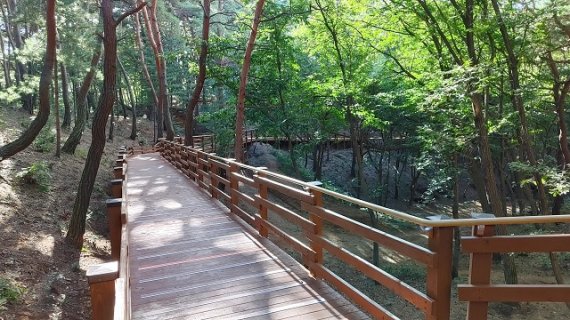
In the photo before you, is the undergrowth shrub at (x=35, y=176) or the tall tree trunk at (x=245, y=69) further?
the tall tree trunk at (x=245, y=69)

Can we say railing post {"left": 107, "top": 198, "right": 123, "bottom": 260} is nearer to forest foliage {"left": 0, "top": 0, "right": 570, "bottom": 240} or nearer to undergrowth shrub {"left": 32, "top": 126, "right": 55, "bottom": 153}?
forest foliage {"left": 0, "top": 0, "right": 570, "bottom": 240}

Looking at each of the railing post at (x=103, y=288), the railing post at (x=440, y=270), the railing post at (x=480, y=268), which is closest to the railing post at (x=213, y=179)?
the railing post at (x=440, y=270)

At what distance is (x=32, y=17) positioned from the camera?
11.2m

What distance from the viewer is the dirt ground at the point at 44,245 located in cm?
629

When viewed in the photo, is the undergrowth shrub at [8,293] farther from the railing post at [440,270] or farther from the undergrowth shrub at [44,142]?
the undergrowth shrub at [44,142]

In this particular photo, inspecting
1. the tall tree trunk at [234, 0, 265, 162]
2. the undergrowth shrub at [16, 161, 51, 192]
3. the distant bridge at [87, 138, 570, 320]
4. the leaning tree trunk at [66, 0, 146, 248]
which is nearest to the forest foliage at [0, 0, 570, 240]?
the tall tree trunk at [234, 0, 265, 162]

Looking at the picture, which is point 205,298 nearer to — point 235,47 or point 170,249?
point 170,249

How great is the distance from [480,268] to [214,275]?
305 centimetres

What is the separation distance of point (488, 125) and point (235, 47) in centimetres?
900

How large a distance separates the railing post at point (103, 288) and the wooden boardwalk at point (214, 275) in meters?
1.95

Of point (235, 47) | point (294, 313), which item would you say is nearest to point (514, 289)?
point (294, 313)

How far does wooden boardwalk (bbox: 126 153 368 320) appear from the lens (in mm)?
3875

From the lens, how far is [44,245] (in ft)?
27.5

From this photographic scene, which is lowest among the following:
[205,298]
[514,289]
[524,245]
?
[205,298]
